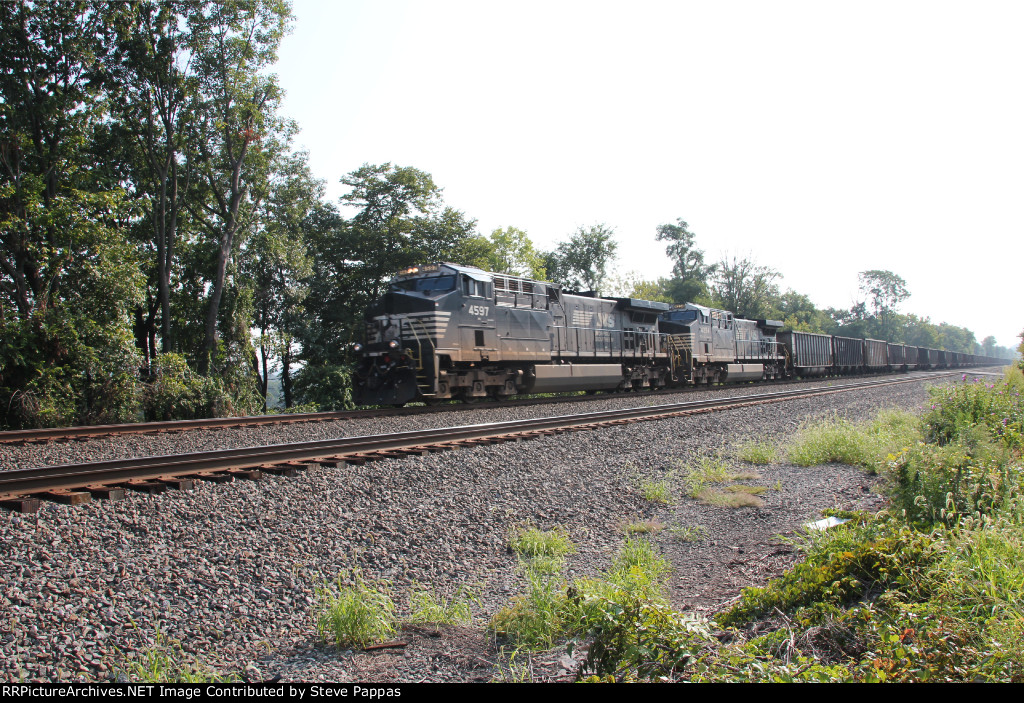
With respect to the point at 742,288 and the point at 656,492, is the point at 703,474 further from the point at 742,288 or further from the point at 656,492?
the point at 742,288

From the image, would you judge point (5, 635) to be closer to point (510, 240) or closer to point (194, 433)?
point (194, 433)

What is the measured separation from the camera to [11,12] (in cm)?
1553

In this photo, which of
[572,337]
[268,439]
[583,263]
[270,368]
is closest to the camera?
[268,439]

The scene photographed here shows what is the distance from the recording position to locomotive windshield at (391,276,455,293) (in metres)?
14.0

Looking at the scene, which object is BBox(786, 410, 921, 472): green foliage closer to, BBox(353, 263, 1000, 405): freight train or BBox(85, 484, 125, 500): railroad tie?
BBox(353, 263, 1000, 405): freight train

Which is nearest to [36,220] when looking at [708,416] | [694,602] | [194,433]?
[194,433]

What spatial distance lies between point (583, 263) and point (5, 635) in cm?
4942

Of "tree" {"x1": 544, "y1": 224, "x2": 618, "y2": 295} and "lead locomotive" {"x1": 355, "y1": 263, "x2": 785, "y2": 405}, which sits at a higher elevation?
"tree" {"x1": 544, "y1": 224, "x2": 618, "y2": 295}

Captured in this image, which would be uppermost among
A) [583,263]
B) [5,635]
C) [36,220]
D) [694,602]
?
[583,263]

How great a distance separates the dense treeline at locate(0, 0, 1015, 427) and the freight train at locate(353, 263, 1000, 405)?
19.3ft

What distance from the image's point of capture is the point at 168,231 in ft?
71.1

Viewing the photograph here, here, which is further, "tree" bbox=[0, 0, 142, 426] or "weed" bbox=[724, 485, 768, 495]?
"tree" bbox=[0, 0, 142, 426]

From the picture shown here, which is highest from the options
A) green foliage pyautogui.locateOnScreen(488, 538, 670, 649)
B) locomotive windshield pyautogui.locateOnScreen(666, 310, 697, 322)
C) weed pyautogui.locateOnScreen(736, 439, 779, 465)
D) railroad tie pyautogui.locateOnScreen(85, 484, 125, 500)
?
locomotive windshield pyautogui.locateOnScreen(666, 310, 697, 322)

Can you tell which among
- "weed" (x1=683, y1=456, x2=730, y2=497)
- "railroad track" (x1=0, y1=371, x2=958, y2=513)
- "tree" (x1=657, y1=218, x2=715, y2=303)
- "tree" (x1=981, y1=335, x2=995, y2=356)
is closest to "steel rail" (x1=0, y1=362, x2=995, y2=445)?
"railroad track" (x1=0, y1=371, x2=958, y2=513)
